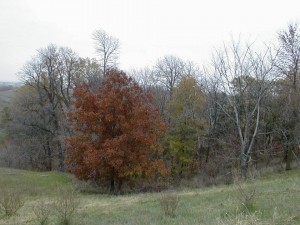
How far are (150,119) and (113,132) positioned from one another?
9.03 feet

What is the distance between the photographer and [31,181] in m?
25.6

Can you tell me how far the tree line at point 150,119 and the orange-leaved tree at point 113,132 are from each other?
0.07 m

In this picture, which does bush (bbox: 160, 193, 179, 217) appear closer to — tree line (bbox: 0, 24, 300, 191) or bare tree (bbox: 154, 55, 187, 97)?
tree line (bbox: 0, 24, 300, 191)

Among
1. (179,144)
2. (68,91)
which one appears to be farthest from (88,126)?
(68,91)

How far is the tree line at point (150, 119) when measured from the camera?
2238 centimetres

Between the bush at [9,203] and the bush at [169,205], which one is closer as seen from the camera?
the bush at [169,205]

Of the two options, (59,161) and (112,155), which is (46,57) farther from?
(112,155)

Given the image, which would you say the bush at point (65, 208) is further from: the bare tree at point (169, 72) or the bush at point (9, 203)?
the bare tree at point (169, 72)

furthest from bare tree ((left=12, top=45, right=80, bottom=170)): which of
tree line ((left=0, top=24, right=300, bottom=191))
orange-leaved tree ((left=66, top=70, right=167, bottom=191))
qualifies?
orange-leaved tree ((left=66, top=70, right=167, bottom=191))

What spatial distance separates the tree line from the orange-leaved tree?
65 millimetres

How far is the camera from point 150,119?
23.6 metres

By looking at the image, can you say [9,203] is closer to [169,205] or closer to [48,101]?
[169,205]

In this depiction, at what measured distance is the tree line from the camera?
73.4 ft

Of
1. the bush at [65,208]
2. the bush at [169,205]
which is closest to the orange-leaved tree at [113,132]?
the bush at [169,205]
